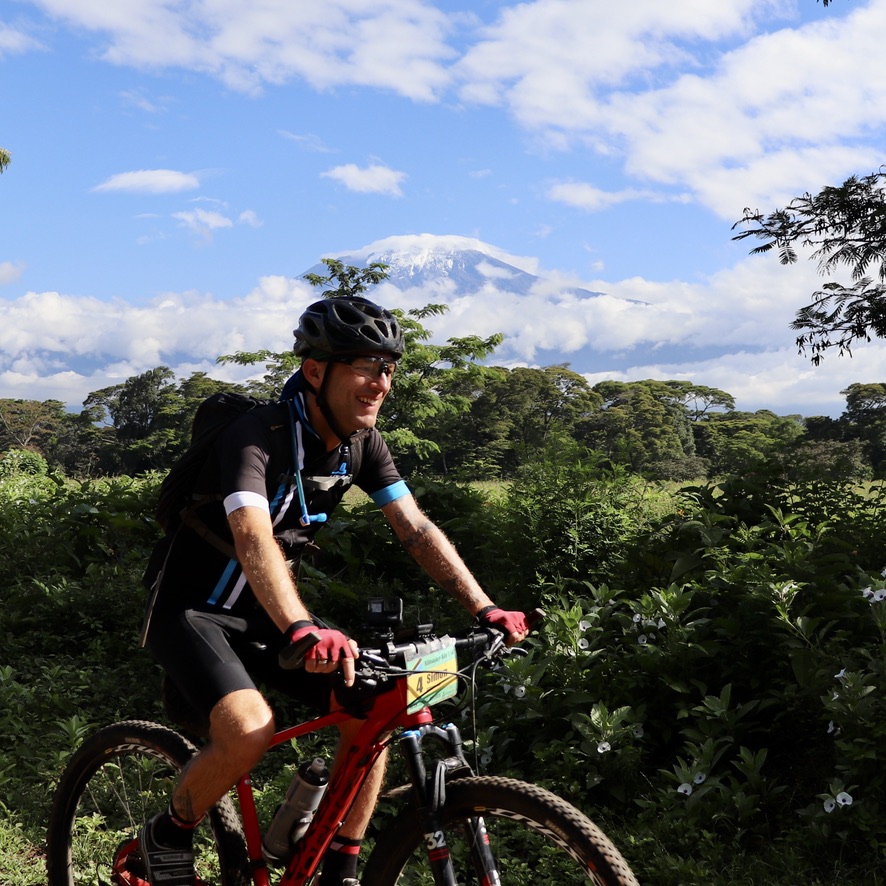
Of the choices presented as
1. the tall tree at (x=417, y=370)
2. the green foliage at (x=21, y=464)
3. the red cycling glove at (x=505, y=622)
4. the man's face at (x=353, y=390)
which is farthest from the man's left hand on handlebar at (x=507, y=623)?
the tall tree at (x=417, y=370)

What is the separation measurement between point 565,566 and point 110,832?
3.46 metres

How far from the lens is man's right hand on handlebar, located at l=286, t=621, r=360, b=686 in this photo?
2609 mm

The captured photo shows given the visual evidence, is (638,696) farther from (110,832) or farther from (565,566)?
(110,832)

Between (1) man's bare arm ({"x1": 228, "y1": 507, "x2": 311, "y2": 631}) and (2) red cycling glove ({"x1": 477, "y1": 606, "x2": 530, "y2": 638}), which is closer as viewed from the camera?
(1) man's bare arm ({"x1": 228, "y1": 507, "x2": 311, "y2": 631})

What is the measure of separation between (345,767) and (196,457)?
1.16m

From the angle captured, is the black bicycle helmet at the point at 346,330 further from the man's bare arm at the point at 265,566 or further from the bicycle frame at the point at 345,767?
the bicycle frame at the point at 345,767

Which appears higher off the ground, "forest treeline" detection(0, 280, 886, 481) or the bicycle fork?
"forest treeline" detection(0, 280, 886, 481)

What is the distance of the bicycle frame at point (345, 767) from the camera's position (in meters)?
2.93

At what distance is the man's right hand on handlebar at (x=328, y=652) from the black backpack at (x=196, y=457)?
0.87m

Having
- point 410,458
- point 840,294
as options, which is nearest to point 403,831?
point 840,294

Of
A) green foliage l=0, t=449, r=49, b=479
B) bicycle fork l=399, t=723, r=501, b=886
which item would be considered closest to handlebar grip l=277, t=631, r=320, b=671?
bicycle fork l=399, t=723, r=501, b=886

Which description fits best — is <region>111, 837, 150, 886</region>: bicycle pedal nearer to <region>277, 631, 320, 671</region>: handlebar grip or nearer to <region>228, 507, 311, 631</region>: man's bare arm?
<region>228, 507, 311, 631</region>: man's bare arm

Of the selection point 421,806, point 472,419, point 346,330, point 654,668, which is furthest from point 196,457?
point 472,419

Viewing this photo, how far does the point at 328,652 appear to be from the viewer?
2.62m
